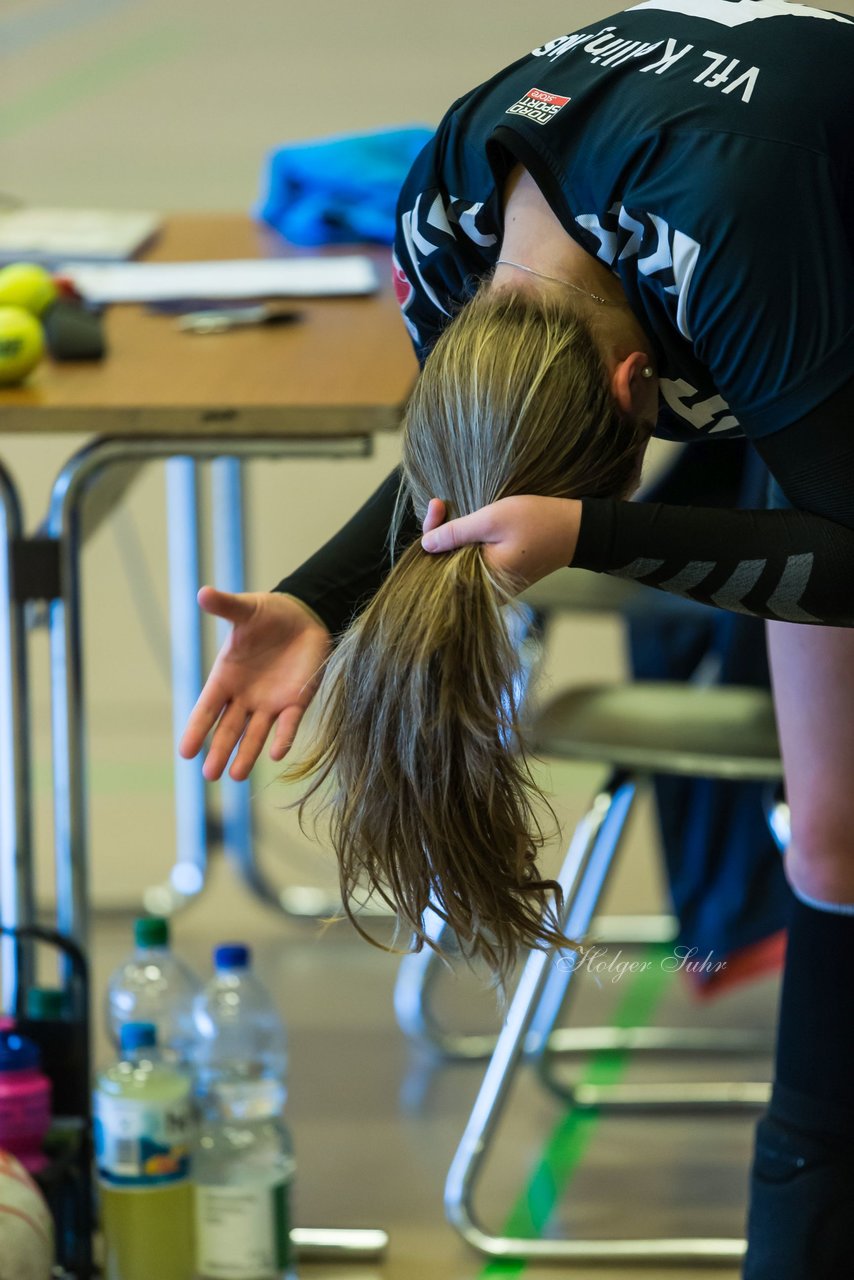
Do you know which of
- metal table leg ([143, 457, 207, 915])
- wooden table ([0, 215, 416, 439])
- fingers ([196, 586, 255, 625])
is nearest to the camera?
fingers ([196, 586, 255, 625])

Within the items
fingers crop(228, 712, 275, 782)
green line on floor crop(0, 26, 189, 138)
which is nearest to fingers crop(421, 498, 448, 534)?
fingers crop(228, 712, 275, 782)

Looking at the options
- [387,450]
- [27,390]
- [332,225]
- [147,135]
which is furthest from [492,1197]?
[147,135]

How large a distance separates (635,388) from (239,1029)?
39.7 inches

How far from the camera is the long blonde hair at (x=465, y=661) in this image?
932 millimetres

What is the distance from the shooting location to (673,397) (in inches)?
41.1

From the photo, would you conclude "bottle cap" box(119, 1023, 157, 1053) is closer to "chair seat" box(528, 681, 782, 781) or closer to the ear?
"chair seat" box(528, 681, 782, 781)

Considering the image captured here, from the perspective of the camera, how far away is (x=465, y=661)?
932 mm

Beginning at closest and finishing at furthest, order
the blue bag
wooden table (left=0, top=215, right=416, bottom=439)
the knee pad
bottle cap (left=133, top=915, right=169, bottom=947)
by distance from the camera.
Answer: the knee pad → wooden table (left=0, top=215, right=416, bottom=439) → bottle cap (left=133, top=915, right=169, bottom=947) → the blue bag

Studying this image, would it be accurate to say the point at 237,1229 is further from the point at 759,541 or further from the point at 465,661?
the point at 759,541

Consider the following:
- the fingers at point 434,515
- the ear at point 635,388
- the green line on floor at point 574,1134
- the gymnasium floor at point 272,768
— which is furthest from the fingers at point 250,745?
the green line on floor at point 574,1134

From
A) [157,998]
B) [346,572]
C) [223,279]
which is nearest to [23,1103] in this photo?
[157,998]

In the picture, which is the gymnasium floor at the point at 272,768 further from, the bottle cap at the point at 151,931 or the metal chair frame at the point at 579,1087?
the bottle cap at the point at 151,931

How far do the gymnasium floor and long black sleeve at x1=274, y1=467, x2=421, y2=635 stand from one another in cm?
47

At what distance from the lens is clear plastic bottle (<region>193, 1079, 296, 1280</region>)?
148 cm
